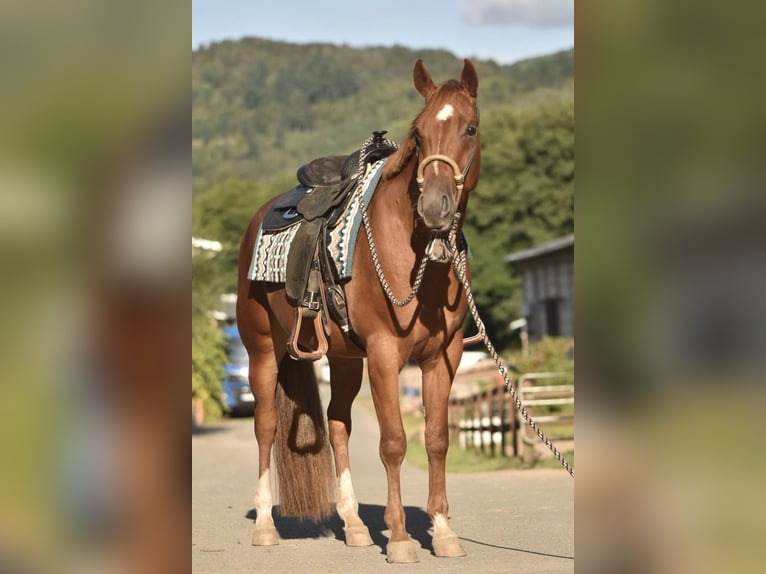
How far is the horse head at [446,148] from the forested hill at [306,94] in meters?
116

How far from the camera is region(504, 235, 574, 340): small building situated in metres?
42.7

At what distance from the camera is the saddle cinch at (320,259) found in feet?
24.8

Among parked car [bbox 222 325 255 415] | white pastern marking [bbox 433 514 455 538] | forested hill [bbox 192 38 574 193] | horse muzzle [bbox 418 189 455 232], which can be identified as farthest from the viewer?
forested hill [bbox 192 38 574 193]

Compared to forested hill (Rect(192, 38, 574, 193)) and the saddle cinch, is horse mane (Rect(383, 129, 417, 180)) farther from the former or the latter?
forested hill (Rect(192, 38, 574, 193))

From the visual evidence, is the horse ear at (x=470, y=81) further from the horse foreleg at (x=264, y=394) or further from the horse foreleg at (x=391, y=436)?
the horse foreleg at (x=264, y=394)

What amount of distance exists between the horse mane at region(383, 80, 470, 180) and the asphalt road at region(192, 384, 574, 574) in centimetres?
244

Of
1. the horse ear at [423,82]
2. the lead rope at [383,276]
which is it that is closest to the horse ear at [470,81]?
the horse ear at [423,82]

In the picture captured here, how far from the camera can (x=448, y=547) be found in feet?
23.2

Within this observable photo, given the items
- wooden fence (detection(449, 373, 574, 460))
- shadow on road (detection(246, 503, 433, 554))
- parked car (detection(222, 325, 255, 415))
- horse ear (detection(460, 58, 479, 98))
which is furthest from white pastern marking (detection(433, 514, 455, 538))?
parked car (detection(222, 325, 255, 415))
